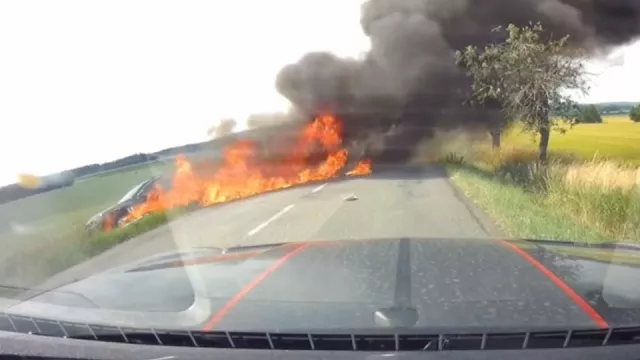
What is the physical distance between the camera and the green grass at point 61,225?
5352 mm

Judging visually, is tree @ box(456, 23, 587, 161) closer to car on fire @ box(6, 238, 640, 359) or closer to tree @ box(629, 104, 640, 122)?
tree @ box(629, 104, 640, 122)

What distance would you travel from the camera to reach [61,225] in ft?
18.3

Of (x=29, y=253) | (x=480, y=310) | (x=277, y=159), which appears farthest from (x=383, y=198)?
(x=480, y=310)

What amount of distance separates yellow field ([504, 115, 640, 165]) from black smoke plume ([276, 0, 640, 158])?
0.58 metres

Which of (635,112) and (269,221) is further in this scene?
(269,221)

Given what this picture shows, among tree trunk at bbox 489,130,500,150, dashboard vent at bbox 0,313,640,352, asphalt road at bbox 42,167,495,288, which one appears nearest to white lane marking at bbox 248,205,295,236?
asphalt road at bbox 42,167,495,288

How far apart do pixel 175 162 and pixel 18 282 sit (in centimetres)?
150

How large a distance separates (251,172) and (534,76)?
101 inches

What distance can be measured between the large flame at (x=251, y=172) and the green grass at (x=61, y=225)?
0.16m

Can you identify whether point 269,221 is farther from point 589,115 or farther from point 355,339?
point 355,339
